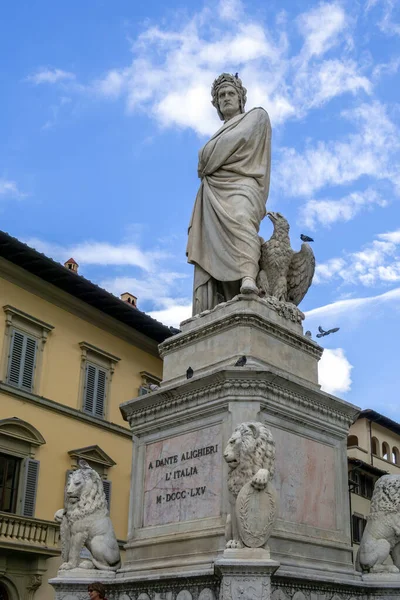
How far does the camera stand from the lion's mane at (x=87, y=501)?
8.58m

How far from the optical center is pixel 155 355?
2883 centimetres

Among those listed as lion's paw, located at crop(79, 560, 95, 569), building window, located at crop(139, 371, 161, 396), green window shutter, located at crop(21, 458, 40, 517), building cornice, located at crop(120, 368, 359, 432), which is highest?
building window, located at crop(139, 371, 161, 396)

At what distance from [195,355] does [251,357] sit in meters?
0.89

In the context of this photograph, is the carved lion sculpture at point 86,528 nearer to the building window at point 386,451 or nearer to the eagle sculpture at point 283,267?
the eagle sculpture at point 283,267

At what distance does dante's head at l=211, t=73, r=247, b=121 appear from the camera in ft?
34.5

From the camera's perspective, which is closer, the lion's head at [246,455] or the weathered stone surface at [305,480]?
the lion's head at [246,455]

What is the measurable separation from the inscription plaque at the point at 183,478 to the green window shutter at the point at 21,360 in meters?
14.9

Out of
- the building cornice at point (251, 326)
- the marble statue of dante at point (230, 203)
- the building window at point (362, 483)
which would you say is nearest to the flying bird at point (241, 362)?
the building cornice at point (251, 326)

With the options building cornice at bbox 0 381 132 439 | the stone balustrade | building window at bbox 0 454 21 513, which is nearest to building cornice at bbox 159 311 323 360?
the stone balustrade

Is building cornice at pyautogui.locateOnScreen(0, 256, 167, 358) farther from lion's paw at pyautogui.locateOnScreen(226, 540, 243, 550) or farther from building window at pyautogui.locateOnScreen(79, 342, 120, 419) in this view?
lion's paw at pyautogui.locateOnScreen(226, 540, 243, 550)

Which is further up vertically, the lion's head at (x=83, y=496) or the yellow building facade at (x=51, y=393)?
the yellow building facade at (x=51, y=393)

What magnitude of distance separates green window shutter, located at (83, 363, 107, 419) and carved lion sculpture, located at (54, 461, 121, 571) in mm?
16647

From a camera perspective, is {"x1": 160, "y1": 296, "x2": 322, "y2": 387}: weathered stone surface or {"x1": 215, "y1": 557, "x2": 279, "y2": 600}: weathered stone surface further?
{"x1": 160, "y1": 296, "x2": 322, "y2": 387}: weathered stone surface

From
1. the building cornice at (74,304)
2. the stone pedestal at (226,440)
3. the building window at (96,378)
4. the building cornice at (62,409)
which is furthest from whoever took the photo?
the building window at (96,378)
